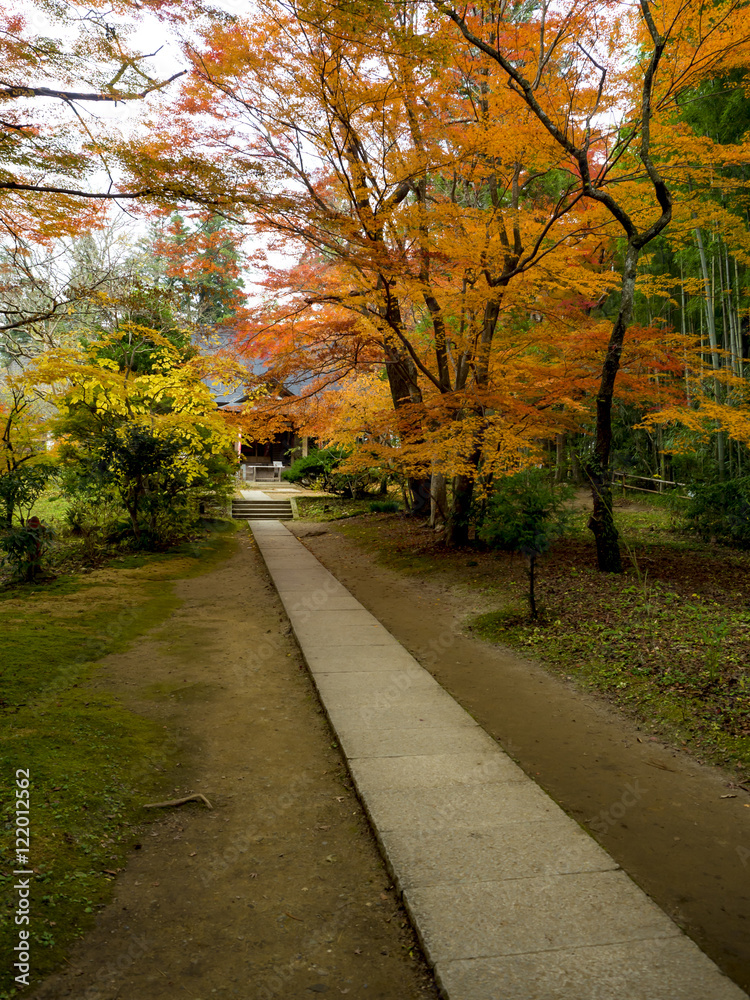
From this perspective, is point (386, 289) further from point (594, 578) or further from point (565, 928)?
point (565, 928)

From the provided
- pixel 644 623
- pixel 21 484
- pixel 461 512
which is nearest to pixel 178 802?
pixel 644 623

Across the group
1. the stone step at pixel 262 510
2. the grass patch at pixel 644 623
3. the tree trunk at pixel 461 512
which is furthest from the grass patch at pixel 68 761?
the stone step at pixel 262 510

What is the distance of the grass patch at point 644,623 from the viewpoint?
448 centimetres

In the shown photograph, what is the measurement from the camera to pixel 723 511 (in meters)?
10.7

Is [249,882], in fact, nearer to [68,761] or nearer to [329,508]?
[68,761]

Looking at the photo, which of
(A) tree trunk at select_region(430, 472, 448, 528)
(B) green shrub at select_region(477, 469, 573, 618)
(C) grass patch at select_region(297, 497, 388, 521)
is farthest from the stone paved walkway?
(C) grass patch at select_region(297, 497, 388, 521)

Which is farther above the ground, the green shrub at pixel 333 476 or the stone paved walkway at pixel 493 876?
the green shrub at pixel 333 476

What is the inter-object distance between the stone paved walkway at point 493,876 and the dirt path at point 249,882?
0.14 meters

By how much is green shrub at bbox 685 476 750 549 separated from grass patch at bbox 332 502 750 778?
41cm

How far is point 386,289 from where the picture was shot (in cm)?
884

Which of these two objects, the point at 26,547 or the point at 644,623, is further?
the point at 26,547

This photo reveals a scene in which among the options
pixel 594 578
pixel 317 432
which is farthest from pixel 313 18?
pixel 317 432

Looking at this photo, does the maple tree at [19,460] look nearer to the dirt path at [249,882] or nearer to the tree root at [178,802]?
the dirt path at [249,882]

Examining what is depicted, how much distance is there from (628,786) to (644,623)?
2.91m
